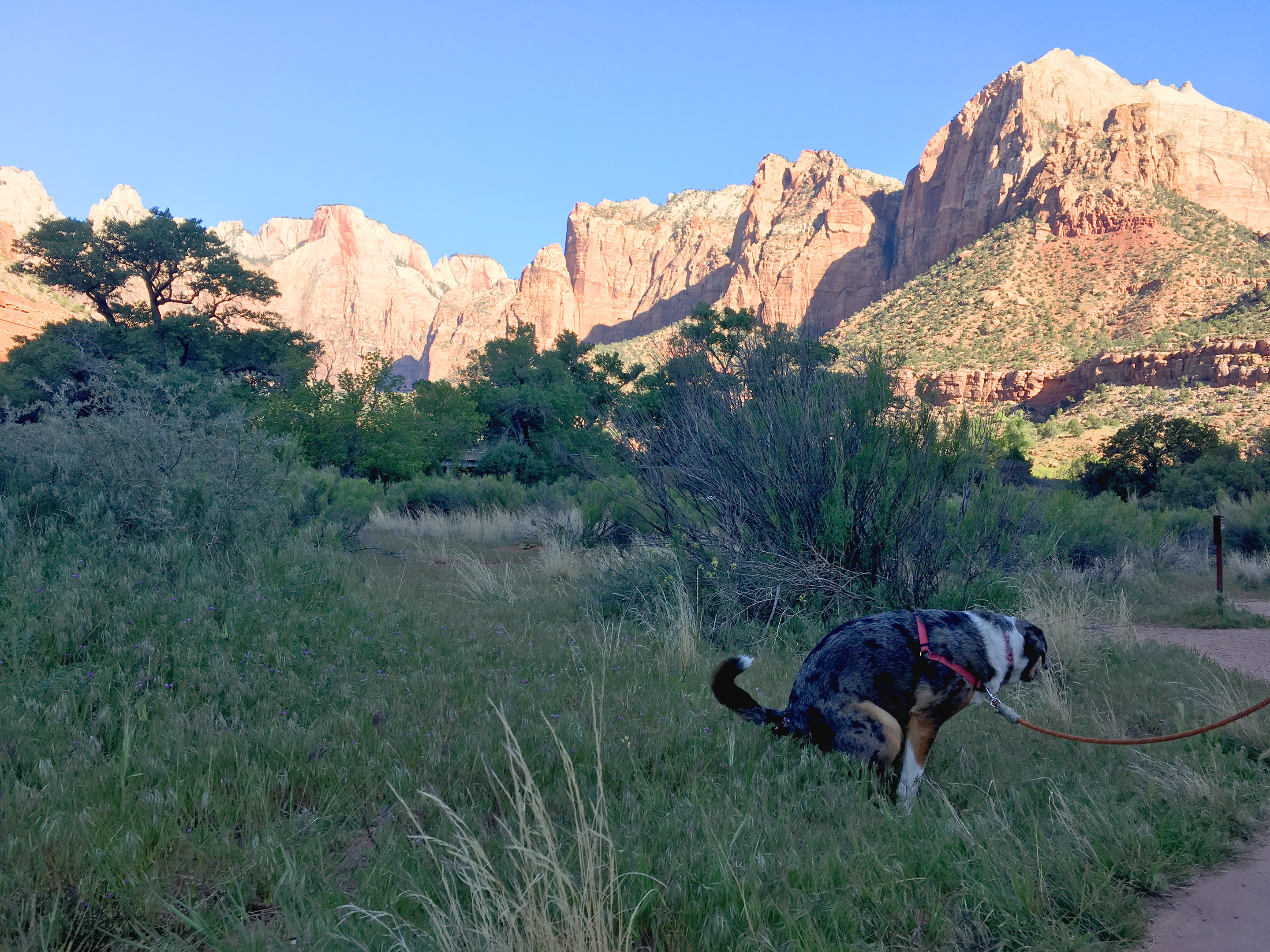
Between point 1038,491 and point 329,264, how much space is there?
199577mm

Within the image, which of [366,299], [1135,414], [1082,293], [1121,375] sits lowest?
[1135,414]

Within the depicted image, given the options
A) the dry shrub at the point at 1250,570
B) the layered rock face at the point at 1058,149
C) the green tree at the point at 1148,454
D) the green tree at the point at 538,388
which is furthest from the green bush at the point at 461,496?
the layered rock face at the point at 1058,149

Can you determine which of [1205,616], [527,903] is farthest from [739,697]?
[1205,616]

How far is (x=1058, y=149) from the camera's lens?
7600 centimetres

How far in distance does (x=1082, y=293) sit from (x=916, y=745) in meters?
63.7

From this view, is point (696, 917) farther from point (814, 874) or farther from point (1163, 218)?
point (1163, 218)

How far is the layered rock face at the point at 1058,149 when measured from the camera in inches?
2859

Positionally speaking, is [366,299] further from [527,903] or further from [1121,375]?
[527,903]

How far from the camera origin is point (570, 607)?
27.5ft

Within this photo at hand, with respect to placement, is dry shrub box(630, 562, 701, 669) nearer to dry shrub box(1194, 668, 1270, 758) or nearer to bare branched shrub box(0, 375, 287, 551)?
dry shrub box(1194, 668, 1270, 758)

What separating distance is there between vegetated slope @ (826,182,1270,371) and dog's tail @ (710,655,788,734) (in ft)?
145

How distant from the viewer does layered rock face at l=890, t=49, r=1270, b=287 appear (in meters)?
72.6

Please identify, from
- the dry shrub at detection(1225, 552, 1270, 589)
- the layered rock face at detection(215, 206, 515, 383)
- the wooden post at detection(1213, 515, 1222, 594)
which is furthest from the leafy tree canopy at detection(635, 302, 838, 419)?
the layered rock face at detection(215, 206, 515, 383)

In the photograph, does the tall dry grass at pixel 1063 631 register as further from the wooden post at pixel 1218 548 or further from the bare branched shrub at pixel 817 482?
the wooden post at pixel 1218 548
